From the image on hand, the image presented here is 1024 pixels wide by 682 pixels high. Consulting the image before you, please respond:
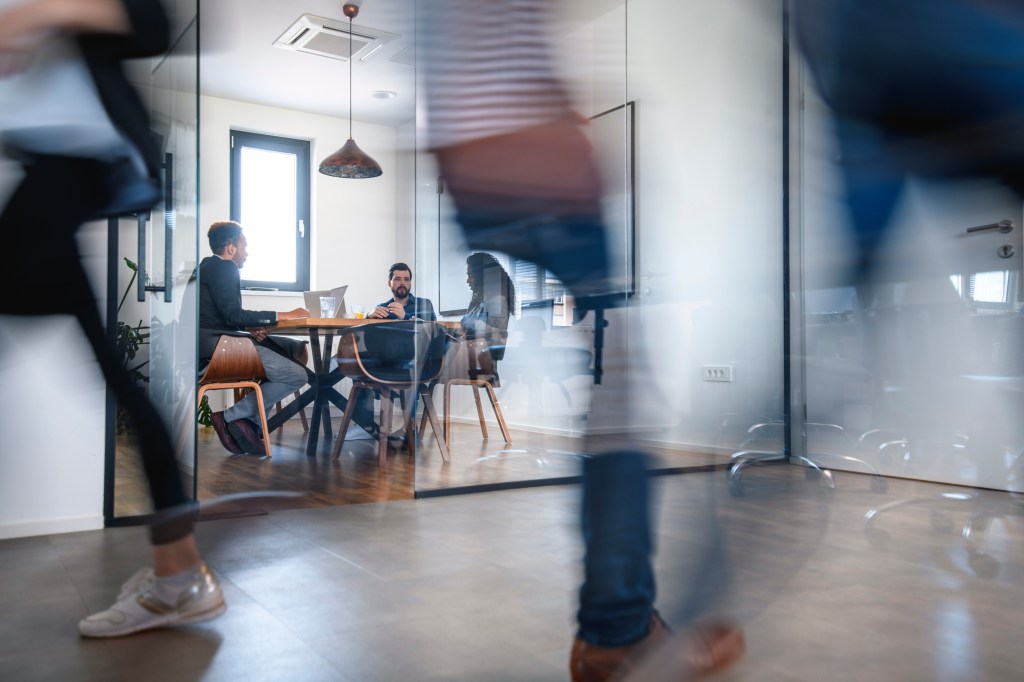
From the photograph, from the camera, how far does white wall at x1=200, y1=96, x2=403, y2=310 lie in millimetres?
6348

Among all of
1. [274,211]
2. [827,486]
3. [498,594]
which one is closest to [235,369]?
[498,594]

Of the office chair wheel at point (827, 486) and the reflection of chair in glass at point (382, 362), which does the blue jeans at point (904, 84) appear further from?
the reflection of chair in glass at point (382, 362)

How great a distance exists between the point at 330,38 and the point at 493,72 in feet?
16.2

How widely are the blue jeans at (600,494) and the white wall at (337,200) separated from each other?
562 cm

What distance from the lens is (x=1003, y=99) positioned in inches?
33.1

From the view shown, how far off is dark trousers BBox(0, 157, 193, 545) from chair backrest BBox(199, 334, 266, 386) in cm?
245

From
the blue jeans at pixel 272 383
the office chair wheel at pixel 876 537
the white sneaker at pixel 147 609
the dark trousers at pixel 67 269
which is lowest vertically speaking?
the office chair wheel at pixel 876 537

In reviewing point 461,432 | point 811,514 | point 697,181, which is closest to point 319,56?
point 697,181

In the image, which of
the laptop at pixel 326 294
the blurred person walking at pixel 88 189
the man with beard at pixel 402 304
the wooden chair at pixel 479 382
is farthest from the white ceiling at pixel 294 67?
the blurred person walking at pixel 88 189

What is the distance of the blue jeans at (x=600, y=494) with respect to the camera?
74cm

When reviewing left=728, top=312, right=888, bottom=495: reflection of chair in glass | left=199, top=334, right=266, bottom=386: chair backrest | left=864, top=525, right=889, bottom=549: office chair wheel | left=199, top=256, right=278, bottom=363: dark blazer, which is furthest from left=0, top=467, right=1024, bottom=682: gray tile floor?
left=199, top=256, right=278, bottom=363: dark blazer

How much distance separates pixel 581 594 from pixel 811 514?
1.81 metres

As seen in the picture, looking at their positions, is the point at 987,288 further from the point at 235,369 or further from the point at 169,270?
the point at 235,369

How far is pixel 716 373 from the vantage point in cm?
371
